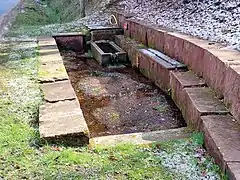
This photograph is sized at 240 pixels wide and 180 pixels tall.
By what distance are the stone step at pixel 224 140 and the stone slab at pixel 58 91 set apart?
1.42 metres

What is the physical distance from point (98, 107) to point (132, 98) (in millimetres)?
557

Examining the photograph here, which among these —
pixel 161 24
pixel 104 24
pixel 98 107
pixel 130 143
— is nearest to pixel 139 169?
pixel 130 143

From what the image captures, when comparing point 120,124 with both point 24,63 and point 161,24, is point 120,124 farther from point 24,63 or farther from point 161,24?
point 161,24

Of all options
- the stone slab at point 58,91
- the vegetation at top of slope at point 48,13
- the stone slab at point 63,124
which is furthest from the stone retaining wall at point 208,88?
the vegetation at top of slope at point 48,13

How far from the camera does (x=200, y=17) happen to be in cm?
564

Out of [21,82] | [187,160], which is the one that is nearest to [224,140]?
[187,160]

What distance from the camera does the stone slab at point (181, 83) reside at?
4.01 metres

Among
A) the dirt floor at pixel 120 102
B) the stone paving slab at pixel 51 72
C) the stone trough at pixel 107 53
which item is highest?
the stone paving slab at pixel 51 72

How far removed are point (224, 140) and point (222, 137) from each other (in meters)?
0.05

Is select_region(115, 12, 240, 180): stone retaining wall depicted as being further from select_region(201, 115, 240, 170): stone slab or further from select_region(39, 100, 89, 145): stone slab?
select_region(39, 100, 89, 145): stone slab

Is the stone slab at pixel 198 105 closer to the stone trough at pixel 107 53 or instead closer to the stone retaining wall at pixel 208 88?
the stone retaining wall at pixel 208 88

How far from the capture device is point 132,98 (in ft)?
16.1

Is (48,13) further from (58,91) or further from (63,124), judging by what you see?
(63,124)

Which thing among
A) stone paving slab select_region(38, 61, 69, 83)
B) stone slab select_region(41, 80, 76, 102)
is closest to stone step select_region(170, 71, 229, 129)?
stone slab select_region(41, 80, 76, 102)
